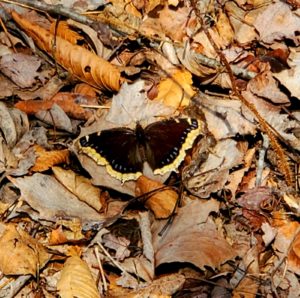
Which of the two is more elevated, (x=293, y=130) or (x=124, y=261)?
(x=293, y=130)

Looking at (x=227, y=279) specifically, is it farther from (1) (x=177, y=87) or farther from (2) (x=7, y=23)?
(2) (x=7, y=23)

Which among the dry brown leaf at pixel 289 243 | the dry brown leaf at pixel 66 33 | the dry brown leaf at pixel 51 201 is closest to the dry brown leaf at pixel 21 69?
the dry brown leaf at pixel 66 33

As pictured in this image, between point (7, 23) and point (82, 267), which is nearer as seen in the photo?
point (82, 267)

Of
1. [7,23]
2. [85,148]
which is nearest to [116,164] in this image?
[85,148]

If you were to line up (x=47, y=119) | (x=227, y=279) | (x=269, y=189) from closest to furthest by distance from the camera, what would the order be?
(x=227, y=279), (x=269, y=189), (x=47, y=119)

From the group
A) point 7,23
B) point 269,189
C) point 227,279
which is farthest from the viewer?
point 7,23

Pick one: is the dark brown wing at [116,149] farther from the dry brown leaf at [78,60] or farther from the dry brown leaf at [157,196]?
the dry brown leaf at [78,60]

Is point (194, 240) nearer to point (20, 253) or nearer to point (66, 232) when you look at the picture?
point (66, 232)

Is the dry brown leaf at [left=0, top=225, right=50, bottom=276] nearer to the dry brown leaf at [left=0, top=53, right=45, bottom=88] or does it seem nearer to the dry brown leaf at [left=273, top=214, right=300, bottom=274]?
the dry brown leaf at [left=0, top=53, right=45, bottom=88]

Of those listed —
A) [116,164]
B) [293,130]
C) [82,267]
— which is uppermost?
[293,130]
